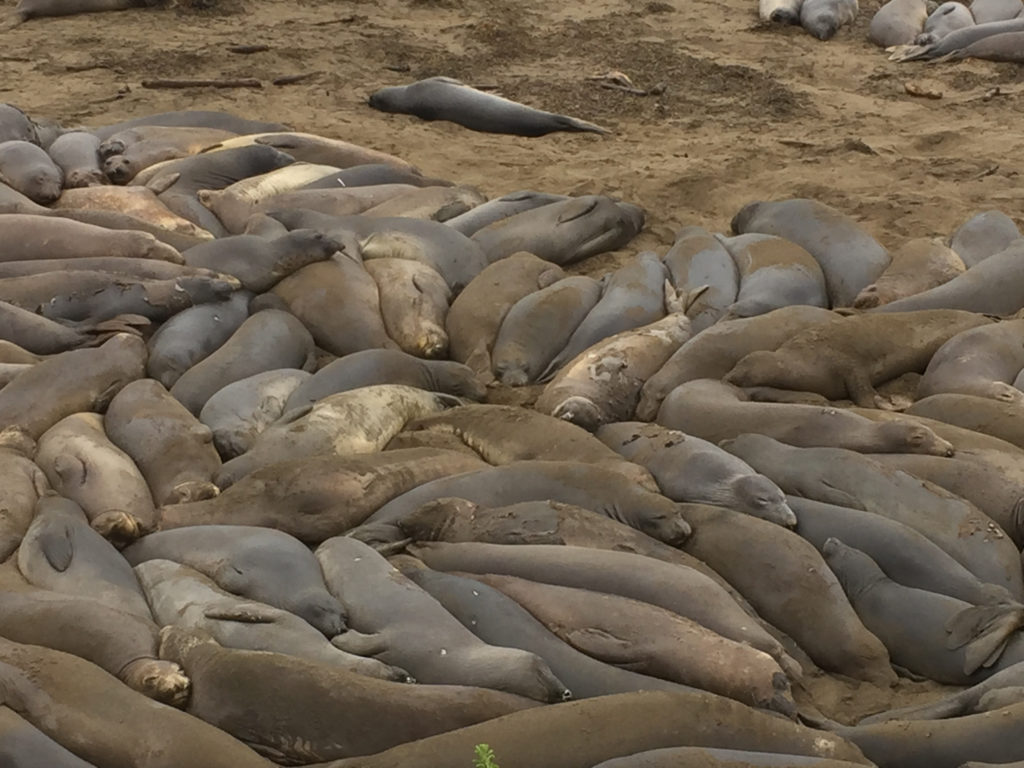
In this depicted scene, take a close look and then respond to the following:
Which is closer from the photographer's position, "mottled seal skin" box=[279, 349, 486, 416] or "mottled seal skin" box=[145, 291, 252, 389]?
"mottled seal skin" box=[279, 349, 486, 416]

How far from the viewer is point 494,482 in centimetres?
466

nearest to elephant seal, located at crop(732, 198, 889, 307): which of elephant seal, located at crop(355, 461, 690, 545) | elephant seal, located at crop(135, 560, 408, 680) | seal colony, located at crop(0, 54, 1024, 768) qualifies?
seal colony, located at crop(0, 54, 1024, 768)

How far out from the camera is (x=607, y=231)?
23.7 feet

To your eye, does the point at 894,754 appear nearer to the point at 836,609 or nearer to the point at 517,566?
the point at 836,609

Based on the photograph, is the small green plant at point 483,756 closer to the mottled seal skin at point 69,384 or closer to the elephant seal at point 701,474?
the elephant seal at point 701,474

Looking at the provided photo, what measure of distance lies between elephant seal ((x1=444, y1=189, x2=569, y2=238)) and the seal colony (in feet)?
0.09

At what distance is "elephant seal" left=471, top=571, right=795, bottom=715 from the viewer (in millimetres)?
3693

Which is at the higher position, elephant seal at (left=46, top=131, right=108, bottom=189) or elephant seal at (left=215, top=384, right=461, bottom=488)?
elephant seal at (left=46, top=131, right=108, bottom=189)

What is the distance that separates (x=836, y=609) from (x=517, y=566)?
97 cm

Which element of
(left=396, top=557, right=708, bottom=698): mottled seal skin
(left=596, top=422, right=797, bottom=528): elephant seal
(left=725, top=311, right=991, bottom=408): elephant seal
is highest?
(left=725, top=311, right=991, bottom=408): elephant seal

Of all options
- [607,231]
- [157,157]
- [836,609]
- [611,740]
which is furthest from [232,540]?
[157,157]

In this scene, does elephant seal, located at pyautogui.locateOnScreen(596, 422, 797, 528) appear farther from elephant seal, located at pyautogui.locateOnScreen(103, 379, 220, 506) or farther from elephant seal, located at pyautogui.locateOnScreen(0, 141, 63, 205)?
elephant seal, located at pyautogui.locateOnScreen(0, 141, 63, 205)

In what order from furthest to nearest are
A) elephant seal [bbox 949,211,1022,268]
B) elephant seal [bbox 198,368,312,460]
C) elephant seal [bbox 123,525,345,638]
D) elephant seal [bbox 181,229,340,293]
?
elephant seal [bbox 949,211,1022,268] < elephant seal [bbox 181,229,340,293] < elephant seal [bbox 198,368,312,460] < elephant seal [bbox 123,525,345,638]

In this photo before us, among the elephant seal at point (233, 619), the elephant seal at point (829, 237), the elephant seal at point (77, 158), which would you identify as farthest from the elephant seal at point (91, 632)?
the elephant seal at point (77, 158)
